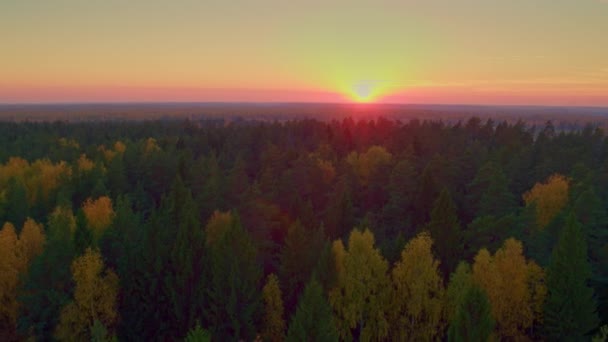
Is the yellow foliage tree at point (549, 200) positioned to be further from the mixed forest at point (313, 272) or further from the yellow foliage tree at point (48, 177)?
the yellow foliage tree at point (48, 177)

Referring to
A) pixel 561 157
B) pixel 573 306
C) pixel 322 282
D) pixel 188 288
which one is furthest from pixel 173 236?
pixel 561 157

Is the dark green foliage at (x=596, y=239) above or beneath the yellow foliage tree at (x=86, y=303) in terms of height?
above

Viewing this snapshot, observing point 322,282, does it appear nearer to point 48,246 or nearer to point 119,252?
point 119,252

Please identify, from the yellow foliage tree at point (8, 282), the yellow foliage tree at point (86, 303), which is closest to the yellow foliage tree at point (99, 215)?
the yellow foliage tree at point (8, 282)

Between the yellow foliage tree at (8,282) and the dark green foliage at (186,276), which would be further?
Answer: the yellow foliage tree at (8,282)

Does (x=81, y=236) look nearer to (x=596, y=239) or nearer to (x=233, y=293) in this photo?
(x=233, y=293)

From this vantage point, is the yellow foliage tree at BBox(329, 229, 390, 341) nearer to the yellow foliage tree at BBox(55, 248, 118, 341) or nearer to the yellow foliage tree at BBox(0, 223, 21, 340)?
the yellow foliage tree at BBox(55, 248, 118, 341)
